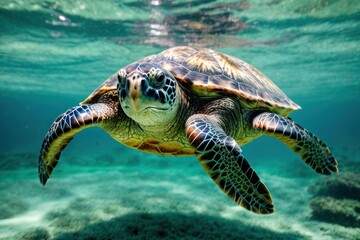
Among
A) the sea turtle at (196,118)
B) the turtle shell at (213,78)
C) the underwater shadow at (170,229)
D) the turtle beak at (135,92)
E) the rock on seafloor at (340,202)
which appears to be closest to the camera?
the turtle beak at (135,92)

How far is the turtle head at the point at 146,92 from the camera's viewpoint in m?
2.79

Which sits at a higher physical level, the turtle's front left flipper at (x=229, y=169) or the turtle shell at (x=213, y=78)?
the turtle shell at (x=213, y=78)

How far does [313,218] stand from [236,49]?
1319 centimetres

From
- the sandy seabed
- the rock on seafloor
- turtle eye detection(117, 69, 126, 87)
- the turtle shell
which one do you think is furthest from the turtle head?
the rock on seafloor

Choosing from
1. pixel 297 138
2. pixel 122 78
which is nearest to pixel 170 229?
pixel 297 138

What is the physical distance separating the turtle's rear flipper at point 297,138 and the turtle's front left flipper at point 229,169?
1.05 metres

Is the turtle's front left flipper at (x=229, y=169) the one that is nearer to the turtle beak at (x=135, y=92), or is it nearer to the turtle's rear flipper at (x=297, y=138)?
the turtle beak at (x=135, y=92)

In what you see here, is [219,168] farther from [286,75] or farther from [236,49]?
[286,75]

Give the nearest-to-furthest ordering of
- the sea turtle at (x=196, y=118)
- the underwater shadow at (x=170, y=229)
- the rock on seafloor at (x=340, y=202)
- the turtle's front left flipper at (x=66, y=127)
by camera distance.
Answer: the sea turtle at (x=196, y=118)
the turtle's front left flipper at (x=66, y=127)
the underwater shadow at (x=170, y=229)
the rock on seafloor at (x=340, y=202)

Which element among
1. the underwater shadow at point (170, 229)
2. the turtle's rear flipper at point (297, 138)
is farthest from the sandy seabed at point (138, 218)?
the turtle's rear flipper at point (297, 138)

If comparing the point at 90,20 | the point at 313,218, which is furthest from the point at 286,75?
the point at 313,218

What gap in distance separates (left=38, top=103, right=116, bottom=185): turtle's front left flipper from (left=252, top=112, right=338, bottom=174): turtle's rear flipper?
2.37m

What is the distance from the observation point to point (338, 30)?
13.8m

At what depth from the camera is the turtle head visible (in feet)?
9.14
